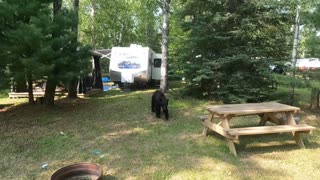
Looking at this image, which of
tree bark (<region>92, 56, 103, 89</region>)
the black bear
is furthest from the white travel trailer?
the black bear

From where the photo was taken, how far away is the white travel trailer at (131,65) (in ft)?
50.6

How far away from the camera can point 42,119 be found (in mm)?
7863

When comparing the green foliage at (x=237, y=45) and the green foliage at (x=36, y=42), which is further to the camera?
the green foliage at (x=237, y=45)

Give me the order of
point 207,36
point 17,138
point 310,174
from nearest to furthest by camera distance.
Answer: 1. point 310,174
2. point 17,138
3. point 207,36

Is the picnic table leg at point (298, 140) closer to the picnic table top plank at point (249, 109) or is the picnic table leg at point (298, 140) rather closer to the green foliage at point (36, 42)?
the picnic table top plank at point (249, 109)

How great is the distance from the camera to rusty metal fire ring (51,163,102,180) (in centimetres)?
430

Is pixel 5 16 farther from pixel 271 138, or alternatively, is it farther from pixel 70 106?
pixel 271 138

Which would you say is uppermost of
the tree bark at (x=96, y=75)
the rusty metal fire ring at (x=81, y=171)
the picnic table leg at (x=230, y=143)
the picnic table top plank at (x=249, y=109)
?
the tree bark at (x=96, y=75)

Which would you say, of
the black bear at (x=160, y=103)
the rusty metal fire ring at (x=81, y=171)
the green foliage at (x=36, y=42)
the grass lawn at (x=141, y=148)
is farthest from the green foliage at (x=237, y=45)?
the rusty metal fire ring at (x=81, y=171)

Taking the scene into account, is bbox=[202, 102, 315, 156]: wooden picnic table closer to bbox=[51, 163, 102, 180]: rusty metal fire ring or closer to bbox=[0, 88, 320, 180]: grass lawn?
bbox=[0, 88, 320, 180]: grass lawn

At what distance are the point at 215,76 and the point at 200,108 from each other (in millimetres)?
1250

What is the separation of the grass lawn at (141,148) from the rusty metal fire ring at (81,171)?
0.77ft

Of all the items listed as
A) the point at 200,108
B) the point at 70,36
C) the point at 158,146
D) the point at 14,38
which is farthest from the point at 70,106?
the point at 158,146

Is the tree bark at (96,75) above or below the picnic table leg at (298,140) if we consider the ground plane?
above
